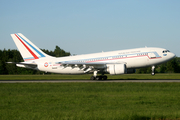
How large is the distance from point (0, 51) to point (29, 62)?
80.0 metres

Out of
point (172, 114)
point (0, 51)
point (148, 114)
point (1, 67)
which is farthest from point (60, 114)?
point (0, 51)

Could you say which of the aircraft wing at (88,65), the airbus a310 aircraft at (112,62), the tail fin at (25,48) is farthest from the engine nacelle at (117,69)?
the tail fin at (25,48)

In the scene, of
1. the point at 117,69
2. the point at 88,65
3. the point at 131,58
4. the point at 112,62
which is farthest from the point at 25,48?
the point at 131,58

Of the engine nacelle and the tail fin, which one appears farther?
the tail fin

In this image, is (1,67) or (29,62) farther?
(1,67)

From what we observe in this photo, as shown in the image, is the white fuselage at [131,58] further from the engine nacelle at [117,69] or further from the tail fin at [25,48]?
the tail fin at [25,48]

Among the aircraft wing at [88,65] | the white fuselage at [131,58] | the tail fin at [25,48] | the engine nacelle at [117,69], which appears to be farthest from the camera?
the tail fin at [25,48]

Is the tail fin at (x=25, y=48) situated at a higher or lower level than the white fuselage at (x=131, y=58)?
higher

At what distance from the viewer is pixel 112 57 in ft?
109

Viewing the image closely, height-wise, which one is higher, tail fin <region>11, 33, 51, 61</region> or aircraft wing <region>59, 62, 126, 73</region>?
tail fin <region>11, 33, 51, 61</region>

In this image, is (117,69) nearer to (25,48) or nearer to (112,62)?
(112,62)

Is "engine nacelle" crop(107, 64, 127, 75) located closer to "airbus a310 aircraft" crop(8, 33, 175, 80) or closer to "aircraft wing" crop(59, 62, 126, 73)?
"airbus a310 aircraft" crop(8, 33, 175, 80)

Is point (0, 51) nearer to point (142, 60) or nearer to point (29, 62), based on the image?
point (29, 62)

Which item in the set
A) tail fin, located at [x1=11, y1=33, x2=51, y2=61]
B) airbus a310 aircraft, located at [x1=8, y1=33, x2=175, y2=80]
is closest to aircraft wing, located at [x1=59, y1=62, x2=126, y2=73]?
airbus a310 aircraft, located at [x1=8, y1=33, x2=175, y2=80]
